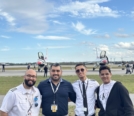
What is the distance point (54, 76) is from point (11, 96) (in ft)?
3.37

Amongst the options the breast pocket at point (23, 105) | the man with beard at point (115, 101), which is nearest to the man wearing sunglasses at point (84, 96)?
the man with beard at point (115, 101)

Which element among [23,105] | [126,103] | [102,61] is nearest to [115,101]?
[126,103]

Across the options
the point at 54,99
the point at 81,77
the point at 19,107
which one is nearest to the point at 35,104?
the point at 19,107

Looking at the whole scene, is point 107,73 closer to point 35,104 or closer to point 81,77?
point 81,77

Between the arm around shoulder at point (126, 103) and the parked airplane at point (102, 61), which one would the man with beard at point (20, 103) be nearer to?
the arm around shoulder at point (126, 103)

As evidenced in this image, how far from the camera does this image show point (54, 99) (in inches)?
178

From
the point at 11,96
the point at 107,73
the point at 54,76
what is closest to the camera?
the point at 11,96

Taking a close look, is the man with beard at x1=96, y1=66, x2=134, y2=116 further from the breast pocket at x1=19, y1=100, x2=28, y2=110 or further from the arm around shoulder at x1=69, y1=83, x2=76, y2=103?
the breast pocket at x1=19, y1=100, x2=28, y2=110

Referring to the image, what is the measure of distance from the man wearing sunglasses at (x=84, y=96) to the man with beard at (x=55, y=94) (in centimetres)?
17

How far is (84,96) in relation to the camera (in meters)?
4.59

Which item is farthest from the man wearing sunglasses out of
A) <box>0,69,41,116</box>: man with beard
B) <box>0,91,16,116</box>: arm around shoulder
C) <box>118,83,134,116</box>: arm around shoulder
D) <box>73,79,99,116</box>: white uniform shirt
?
<box>0,91,16,116</box>: arm around shoulder

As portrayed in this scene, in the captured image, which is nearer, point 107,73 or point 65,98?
point 107,73

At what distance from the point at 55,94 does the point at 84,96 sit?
22.4 inches

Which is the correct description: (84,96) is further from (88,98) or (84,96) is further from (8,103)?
(8,103)
